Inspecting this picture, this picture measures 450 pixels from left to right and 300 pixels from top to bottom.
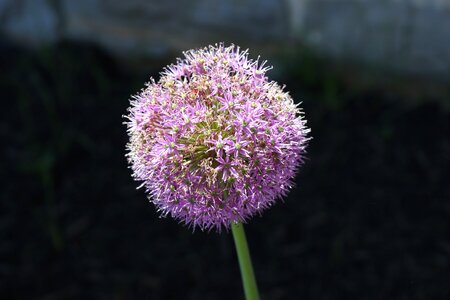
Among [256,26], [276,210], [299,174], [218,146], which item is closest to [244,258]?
[218,146]

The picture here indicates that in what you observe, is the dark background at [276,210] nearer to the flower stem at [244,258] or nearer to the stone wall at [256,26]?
the stone wall at [256,26]

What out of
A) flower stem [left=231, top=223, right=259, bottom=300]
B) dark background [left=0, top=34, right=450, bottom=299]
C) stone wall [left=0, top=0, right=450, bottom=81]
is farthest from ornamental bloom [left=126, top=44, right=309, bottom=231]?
stone wall [left=0, top=0, right=450, bottom=81]

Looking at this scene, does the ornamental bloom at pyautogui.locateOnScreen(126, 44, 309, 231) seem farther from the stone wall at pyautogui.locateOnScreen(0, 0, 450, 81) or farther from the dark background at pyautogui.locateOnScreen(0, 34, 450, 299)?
the stone wall at pyautogui.locateOnScreen(0, 0, 450, 81)

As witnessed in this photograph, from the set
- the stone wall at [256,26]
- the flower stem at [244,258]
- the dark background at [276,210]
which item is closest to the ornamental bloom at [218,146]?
the flower stem at [244,258]

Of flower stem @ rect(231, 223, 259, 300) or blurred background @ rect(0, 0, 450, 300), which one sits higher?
blurred background @ rect(0, 0, 450, 300)

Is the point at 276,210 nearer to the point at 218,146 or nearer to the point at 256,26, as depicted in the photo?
the point at 256,26
